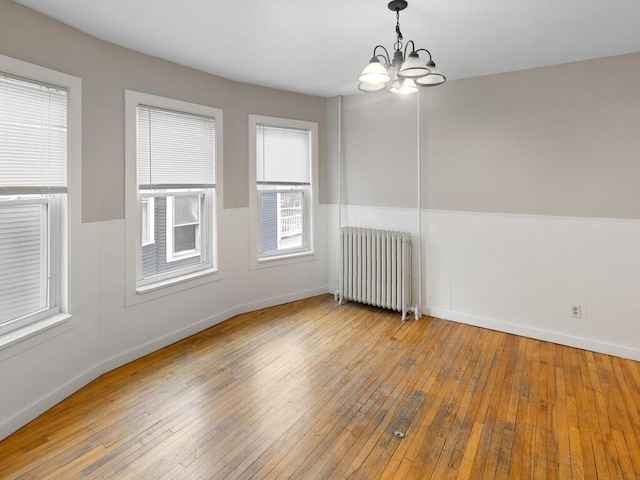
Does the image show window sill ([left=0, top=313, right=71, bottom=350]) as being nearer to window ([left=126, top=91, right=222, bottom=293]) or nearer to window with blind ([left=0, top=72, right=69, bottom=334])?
window with blind ([left=0, top=72, right=69, bottom=334])

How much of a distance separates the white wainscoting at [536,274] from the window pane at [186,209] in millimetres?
2246

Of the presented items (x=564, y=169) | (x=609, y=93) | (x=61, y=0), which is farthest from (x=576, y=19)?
(x=61, y=0)

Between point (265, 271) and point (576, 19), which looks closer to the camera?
point (576, 19)

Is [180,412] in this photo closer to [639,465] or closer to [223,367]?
[223,367]

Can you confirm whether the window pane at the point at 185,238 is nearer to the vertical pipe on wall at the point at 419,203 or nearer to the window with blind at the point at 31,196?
the window with blind at the point at 31,196

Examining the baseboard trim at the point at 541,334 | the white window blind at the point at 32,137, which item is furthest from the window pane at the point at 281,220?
the white window blind at the point at 32,137

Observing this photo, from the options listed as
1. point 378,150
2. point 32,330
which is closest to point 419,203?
point 378,150

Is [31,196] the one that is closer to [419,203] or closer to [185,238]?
[185,238]

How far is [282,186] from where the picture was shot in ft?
15.1

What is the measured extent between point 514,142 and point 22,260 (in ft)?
13.6

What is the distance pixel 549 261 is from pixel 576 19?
202 cm

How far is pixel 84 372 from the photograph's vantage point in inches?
110

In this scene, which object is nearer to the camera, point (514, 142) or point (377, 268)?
point (514, 142)

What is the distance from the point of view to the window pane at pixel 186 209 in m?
3.67
